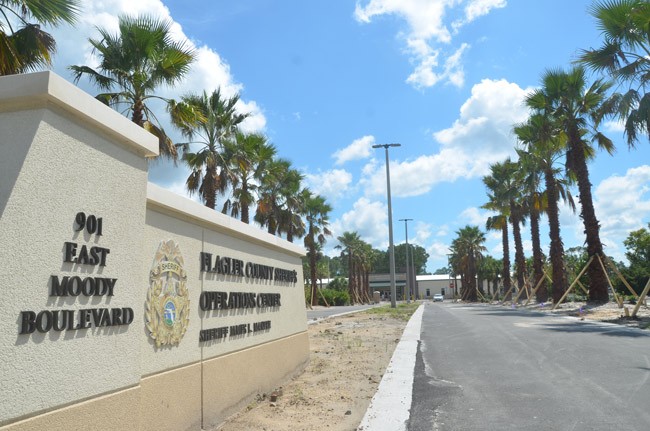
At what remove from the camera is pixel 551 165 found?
3212 centimetres

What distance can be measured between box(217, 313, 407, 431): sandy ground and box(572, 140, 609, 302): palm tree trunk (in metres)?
15.9

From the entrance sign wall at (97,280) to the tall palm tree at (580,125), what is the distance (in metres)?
22.6

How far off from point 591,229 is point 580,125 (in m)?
5.70

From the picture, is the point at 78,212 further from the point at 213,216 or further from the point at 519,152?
the point at 519,152

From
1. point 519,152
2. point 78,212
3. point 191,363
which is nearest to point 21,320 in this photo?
point 78,212

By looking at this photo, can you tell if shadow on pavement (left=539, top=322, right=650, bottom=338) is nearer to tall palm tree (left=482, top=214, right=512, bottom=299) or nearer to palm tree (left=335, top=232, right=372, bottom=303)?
tall palm tree (left=482, top=214, right=512, bottom=299)

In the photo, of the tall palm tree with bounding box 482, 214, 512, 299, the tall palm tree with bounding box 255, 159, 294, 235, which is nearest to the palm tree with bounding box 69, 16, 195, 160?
the tall palm tree with bounding box 255, 159, 294, 235

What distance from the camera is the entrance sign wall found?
3221 mm

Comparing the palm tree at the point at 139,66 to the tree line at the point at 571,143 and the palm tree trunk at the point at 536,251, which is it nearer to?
the tree line at the point at 571,143

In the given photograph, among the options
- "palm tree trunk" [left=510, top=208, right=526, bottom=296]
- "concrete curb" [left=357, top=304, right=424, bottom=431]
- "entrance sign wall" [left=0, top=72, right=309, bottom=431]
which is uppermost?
"palm tree trunk" [left=510, top=208, right=526, bottom=296]

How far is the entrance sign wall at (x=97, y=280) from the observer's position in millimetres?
3221

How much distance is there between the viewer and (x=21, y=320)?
3184mm

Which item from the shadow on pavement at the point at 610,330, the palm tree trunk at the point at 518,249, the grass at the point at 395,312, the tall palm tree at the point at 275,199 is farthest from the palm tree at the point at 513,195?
the shadow on pavement at the point at 610,330

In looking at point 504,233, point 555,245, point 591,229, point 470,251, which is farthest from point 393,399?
point 470,251
